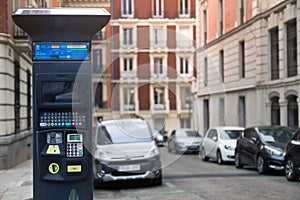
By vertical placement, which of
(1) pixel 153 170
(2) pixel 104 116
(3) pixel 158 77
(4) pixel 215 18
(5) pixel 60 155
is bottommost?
(1) pixel 153 170

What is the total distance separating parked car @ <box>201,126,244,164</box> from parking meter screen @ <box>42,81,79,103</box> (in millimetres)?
12382

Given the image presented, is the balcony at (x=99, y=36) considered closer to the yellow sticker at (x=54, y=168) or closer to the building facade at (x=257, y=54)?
the yellow sticker at (x=54, y=168)

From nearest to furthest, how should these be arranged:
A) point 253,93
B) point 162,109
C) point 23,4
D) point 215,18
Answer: point 162,109 < point 23,4 < point 253,93 < point 215,18

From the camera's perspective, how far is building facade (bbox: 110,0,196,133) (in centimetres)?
771

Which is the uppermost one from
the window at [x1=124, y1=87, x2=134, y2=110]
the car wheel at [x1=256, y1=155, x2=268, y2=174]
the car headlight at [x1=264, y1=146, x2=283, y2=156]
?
the window at [x1=124, y1=87, x2=134, y2=110]

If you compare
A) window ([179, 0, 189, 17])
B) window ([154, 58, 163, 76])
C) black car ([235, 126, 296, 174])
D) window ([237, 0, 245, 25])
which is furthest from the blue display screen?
Answer: window ([237, 0, 245, 25])

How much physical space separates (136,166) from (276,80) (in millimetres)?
15000

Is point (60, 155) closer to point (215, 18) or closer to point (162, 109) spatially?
point (162, 109)

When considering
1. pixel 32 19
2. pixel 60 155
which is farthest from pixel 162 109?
pixel 32 19

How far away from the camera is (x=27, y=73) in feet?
79.2

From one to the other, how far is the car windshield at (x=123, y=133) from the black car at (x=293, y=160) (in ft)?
15.0

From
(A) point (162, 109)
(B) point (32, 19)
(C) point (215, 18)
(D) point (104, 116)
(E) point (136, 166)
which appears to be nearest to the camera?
(B) point (32, 19)

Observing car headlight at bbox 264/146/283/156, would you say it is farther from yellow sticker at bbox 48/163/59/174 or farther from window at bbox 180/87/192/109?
yellow sticker at bbox 48/163/59/174

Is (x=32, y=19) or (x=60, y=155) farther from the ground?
(x=32, y=19)
